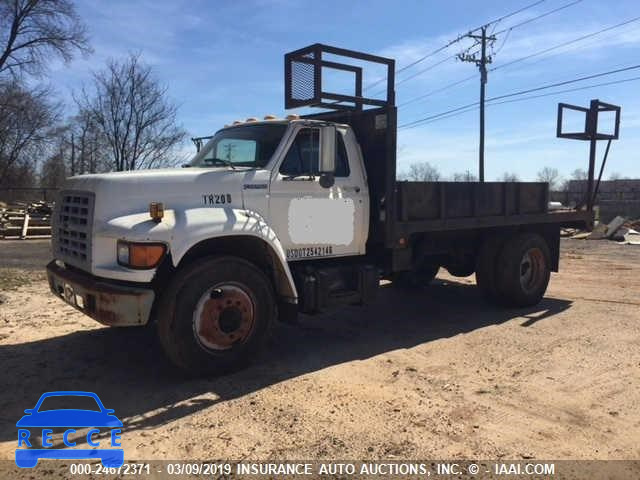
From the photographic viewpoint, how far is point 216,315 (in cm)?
480

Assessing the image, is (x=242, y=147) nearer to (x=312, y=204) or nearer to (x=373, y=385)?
(x=312, y=204)

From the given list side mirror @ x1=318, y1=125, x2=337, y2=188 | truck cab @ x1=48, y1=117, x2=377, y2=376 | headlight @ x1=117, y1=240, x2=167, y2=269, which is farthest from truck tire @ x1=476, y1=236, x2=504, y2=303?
headlight @ x1=117, y1=240, x2=167, y2=269

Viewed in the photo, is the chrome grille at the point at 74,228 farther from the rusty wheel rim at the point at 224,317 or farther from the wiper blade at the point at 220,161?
the wiper blade at the point at 220,161

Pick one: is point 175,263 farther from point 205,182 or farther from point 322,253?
point 322,253

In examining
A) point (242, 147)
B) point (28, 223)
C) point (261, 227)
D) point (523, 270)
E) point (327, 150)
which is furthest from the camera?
point (28, 223)

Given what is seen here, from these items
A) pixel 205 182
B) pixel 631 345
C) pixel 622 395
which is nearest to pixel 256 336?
pixel 205 182

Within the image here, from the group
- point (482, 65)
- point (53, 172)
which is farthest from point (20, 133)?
point (482, 65)

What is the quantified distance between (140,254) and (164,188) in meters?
0.74

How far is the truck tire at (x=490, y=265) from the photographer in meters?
7.75

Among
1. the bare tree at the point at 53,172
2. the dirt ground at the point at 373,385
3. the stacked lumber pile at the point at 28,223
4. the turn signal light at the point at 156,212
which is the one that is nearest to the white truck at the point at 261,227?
the turn signal light at the point at 156,212

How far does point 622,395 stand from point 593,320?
271 centimetres

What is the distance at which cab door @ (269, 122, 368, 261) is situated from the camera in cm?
544

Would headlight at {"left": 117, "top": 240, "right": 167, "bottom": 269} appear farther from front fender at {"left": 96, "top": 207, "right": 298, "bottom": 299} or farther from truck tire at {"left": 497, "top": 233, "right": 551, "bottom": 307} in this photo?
truck tire at {"left": 497, "top": 233, "right": 551, "bottom": 307}

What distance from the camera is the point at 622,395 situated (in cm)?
445
